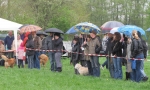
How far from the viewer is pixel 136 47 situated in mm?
11930

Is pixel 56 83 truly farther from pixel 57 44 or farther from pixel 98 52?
pixel 57 44

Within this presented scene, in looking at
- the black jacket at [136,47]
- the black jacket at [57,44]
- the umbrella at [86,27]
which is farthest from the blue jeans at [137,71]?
the black jacket at [57,44]

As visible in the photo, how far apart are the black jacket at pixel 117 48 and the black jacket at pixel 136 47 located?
913mm

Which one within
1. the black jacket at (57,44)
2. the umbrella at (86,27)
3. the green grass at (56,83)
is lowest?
the green grass at (56,83)

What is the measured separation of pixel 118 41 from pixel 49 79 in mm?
2893

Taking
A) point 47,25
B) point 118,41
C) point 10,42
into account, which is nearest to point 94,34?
point 118,41

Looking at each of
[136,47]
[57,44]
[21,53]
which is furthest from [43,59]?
[136,47]

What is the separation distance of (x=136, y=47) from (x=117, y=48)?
118 cm

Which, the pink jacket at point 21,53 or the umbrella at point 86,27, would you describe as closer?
the umbrella at point 86,27

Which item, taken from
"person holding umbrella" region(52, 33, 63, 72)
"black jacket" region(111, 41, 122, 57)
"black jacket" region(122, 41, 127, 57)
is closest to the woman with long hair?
"black jacket" region(122, 41, 127, 57)

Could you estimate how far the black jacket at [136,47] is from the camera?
11.9 m

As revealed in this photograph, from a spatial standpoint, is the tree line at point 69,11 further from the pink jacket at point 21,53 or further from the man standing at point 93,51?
the man standing at point 93,51

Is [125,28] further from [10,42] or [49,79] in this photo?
[10,42]

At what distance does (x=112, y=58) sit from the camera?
43.2ft
